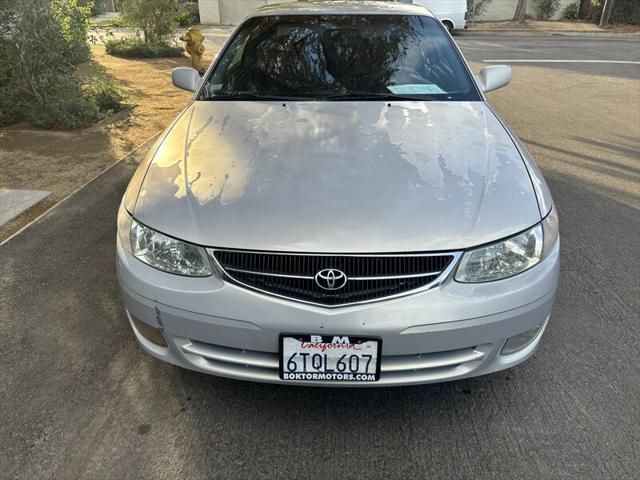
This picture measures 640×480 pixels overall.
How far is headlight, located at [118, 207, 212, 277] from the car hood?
41mm

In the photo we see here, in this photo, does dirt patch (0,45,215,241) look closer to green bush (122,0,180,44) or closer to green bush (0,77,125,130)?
green bush (0,77,125,130)

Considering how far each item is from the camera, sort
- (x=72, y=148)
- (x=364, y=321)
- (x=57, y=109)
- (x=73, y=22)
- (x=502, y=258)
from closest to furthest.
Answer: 1. (x=364, y=321)
2. (x=502, y=258)
3. (x=72, y=148)
4. (x=57, y=109)
5. (x=73, y=22)

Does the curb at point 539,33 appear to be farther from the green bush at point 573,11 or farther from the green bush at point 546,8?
the green bush at point 573,11

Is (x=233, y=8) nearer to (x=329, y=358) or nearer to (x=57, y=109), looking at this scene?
(x=57, y=109)

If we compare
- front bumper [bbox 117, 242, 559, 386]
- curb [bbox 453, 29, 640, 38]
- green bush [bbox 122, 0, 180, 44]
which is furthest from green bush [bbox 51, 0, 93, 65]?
curb [bbox 453, 29, 640, 38]

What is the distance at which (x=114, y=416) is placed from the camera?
7.62 ft

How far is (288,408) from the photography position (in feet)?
7.75

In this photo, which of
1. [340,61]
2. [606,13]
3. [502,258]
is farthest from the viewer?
[606,13]

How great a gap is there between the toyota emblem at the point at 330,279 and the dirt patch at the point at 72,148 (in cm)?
301

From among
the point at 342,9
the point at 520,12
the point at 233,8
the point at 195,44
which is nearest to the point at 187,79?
the point at 342,9

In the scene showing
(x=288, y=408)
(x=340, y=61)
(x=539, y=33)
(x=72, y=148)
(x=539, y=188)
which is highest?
(x=340, y=61)

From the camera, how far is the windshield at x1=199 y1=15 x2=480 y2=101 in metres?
3.21

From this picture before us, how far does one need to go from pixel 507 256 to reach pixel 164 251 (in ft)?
4.33

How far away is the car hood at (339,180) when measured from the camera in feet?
6.65
